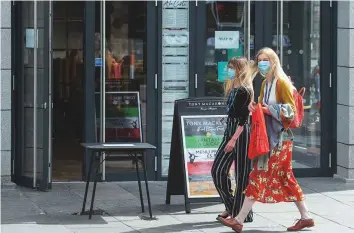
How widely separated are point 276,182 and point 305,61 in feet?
13.8

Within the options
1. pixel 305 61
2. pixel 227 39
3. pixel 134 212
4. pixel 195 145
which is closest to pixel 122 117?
pixel 227 39

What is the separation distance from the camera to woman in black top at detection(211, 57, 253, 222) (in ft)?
34.0

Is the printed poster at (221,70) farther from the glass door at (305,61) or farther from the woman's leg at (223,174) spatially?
the woman's leg at (223,174)

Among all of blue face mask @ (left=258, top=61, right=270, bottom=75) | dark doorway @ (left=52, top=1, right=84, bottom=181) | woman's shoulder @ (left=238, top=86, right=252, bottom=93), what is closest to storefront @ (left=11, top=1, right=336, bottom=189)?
dark doorway @ (left=52, top=1, right=84, bottom=181)

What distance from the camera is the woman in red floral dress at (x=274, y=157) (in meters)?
10.1

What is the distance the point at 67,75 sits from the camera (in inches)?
656

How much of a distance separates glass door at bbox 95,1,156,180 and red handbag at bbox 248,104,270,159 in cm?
371

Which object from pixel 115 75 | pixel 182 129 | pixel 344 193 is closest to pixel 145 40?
pixel 115 75

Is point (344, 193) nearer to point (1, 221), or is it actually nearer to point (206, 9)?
point (206, 9)

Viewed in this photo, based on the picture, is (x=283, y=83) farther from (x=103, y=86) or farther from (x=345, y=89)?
(x=103, y=86)

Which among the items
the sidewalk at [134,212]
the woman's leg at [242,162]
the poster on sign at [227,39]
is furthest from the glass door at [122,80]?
the woman's leg at [242,162]

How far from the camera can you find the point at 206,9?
13664 mm

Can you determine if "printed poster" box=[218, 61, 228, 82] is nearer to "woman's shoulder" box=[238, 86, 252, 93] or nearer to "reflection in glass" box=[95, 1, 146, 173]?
"reflection in glass" box=[95, 1, 146, 173]

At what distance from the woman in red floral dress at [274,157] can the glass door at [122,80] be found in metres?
3.58
